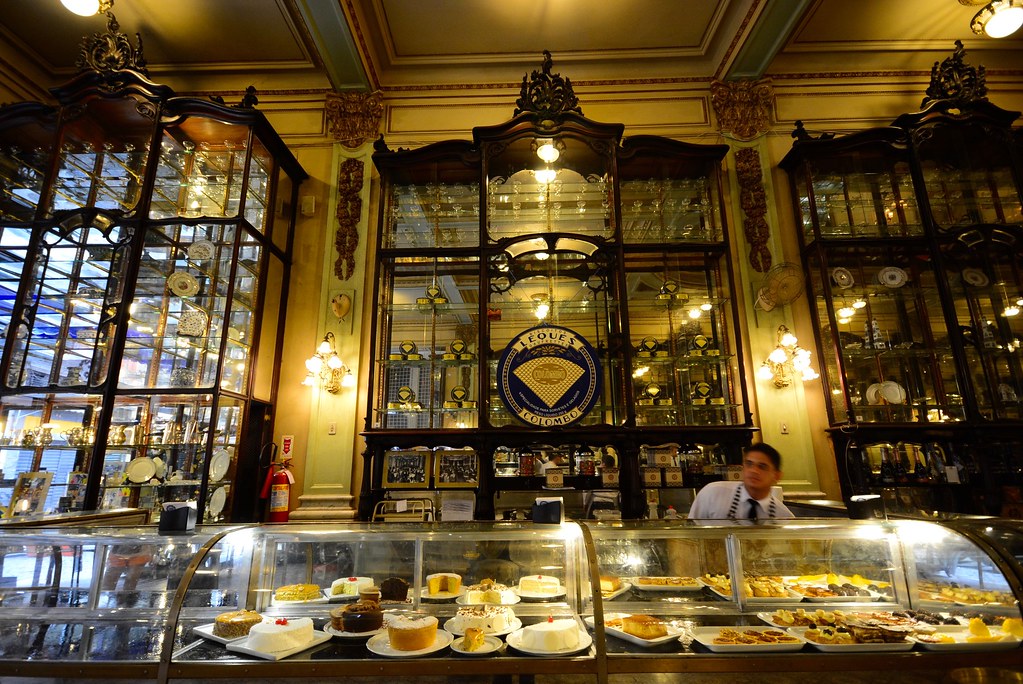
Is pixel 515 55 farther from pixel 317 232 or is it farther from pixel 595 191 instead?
pixel 317 232

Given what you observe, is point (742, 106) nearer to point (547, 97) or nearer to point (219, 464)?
point (547, 97)

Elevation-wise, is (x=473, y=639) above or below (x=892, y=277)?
below

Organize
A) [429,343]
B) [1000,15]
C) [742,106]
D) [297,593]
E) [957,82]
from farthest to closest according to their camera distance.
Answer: [742,106] < [957,82] < [429,343] < [1000,15] < [297,593]

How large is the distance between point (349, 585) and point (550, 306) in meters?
3.57

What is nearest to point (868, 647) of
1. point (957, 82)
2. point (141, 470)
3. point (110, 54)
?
point (141, 470)

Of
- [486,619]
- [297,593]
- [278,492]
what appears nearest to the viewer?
[486,619]

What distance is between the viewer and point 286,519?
16.5 feet

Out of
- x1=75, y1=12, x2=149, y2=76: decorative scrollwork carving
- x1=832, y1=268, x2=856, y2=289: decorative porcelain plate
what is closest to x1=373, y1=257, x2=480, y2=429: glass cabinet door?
x1=75, y1=12, x2=149, y2=76: decorative scrollwork carving

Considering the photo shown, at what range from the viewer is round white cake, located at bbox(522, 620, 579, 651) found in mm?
1745

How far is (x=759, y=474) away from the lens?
313cm

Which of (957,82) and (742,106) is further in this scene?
(742,106)

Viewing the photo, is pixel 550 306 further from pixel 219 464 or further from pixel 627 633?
pixel 627 633

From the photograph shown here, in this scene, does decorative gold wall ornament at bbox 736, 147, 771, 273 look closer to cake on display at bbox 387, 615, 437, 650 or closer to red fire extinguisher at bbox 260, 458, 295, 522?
cake on display at bbox 387, 615, 437, 650

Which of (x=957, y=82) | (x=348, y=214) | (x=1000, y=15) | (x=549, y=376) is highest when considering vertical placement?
(x=957, y=82)
